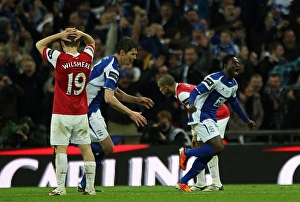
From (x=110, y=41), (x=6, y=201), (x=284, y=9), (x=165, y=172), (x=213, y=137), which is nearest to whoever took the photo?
(x=6, y=201)

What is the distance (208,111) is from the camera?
12.4 m

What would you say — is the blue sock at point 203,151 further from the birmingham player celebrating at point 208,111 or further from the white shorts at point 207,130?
the white shorts at point 207,130

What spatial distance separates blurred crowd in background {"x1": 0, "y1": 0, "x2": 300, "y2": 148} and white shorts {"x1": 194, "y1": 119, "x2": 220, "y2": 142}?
351 cm

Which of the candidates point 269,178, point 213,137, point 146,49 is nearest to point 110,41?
point 146,49

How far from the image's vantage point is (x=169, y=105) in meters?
16.5

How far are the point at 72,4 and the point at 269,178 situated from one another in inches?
257

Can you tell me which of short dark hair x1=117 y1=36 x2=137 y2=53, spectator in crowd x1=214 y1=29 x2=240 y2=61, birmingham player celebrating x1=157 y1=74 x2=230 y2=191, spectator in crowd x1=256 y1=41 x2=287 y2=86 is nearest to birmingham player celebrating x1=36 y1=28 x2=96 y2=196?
short dark hair x1=117 y1=36 x2=137 y2=53

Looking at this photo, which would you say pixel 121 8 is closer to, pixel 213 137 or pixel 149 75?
pixel 149 75

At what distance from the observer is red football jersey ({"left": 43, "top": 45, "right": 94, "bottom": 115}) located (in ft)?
35.6

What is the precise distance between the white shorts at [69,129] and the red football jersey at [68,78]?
0.08 meters

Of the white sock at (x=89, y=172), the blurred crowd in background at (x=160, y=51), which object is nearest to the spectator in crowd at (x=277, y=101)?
the blurred crowd in background at (x=160, y=51)

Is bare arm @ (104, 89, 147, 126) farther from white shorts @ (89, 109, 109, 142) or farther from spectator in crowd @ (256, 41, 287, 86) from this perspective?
spectator in crowd @ (256, 41, 287, 86)

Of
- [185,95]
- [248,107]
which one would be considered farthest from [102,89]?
[248,107]

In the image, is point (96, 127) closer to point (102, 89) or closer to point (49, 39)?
point (102, 89)
